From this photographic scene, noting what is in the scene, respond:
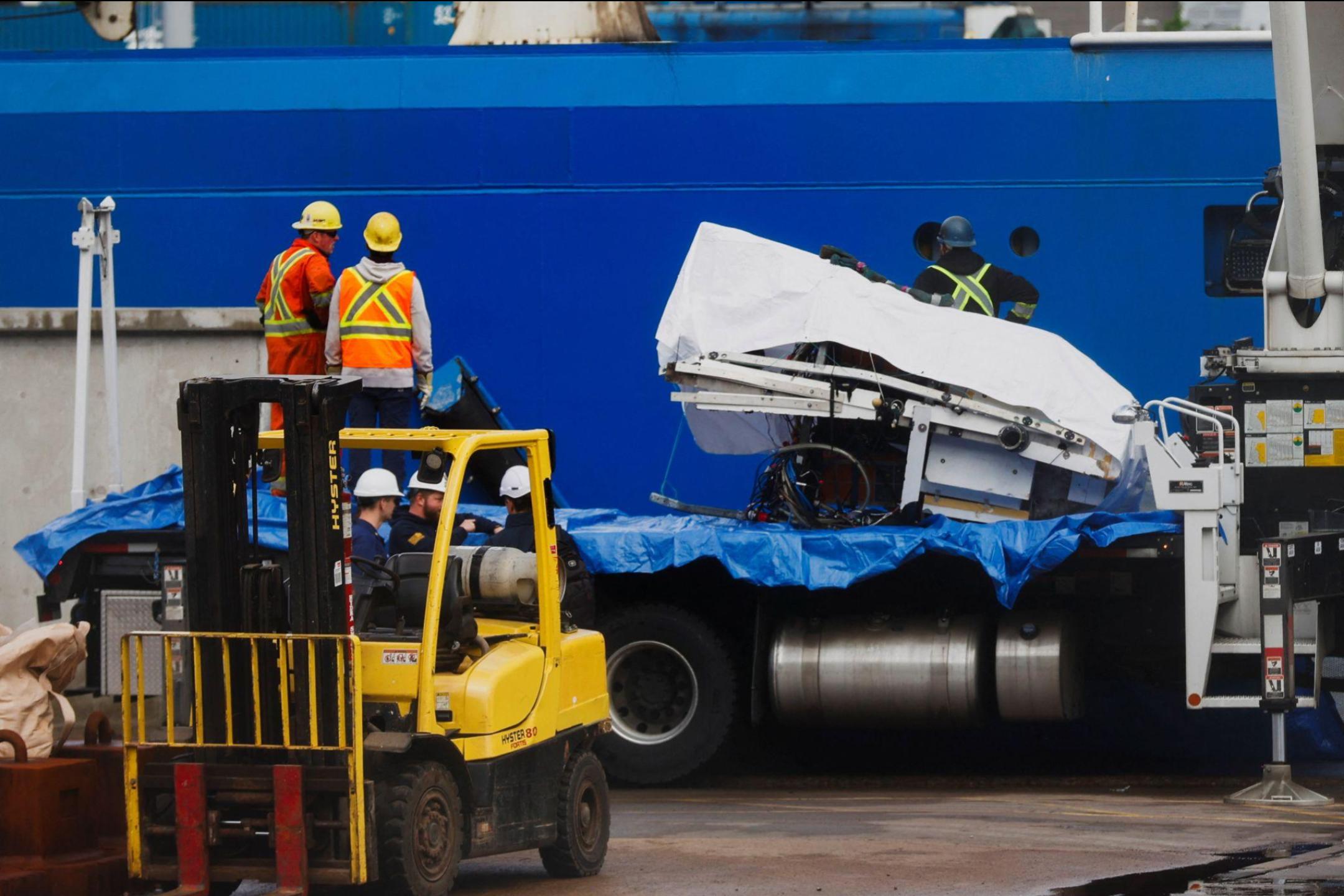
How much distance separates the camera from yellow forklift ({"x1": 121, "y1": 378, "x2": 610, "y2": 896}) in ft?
21.9

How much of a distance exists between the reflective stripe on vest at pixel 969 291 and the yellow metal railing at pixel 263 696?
5798 mm

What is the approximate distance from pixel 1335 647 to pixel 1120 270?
3220 mm

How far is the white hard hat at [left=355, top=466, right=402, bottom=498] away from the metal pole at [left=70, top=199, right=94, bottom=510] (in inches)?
101

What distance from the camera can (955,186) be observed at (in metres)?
12.9

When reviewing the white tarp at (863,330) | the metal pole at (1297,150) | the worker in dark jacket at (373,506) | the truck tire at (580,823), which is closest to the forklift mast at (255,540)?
the truck tire at (580,823)

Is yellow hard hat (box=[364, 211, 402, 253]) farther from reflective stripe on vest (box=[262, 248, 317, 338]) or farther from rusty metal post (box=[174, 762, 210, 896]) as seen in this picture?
rusty metal post (box=[174, 762, 210, 896])

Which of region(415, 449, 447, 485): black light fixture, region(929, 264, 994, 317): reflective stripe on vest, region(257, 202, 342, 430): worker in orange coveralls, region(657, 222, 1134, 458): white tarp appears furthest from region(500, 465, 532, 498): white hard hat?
region(929, 264, 994, 317): reflective stripe on vest

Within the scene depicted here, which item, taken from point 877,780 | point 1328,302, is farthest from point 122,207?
point 1328,302

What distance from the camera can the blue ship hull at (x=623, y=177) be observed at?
41.9 feet

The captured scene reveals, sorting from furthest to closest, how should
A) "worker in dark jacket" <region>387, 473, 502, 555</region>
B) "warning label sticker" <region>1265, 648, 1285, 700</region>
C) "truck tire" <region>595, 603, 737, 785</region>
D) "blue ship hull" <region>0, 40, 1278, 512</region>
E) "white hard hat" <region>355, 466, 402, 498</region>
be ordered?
1. "blue ship hull" <region>0, 40, 1278, 512</region>
2. "truck tire" <region>595, 603, 737, 785</region>
3. "worker in dark jacket" <region>387, 473, 502, 555</region>
4. "warning label sticker" <region>1265, 648, 1285, 700</region>
5. "white hard hat" <region>355, 466, 402, 498</region>

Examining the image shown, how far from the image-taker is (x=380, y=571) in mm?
7395

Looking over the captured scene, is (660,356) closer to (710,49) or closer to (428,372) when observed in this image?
(428,372)

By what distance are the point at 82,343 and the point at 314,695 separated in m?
5.48

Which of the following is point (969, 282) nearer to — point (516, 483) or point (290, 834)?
point (516, 483)
